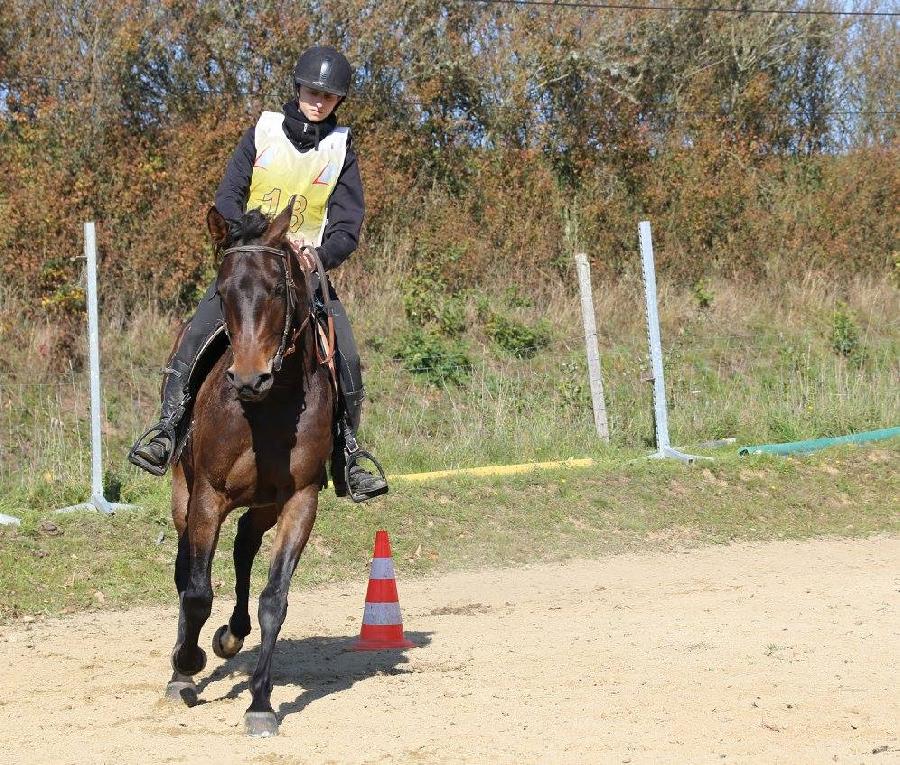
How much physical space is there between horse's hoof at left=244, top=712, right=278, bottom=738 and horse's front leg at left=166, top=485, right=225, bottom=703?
29.3 inches

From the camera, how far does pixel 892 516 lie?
12.6 metres

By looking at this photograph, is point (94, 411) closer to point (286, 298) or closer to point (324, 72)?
point (324, 72)

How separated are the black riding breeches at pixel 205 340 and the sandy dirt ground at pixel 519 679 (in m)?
1.53

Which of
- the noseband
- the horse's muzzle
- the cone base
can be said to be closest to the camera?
the horse's muzzle

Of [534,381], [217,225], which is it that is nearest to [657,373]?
[534,381]

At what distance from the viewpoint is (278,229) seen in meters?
5.91

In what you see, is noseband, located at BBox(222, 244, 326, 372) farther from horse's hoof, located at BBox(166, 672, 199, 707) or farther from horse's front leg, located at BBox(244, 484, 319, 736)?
horse's hoof, located at BBox(166, 672, 199, 707)

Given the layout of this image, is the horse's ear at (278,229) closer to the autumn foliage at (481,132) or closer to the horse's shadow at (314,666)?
the horse's shadow at (314,666)

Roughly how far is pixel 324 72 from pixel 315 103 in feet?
0.66

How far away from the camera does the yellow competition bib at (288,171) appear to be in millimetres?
6938

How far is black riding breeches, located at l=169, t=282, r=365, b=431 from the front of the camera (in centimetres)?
665

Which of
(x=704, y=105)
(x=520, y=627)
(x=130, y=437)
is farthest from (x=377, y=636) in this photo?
(x=704, y=105)

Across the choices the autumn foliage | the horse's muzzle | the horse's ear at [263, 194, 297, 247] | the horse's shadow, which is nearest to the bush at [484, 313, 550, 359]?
the autumn foliage

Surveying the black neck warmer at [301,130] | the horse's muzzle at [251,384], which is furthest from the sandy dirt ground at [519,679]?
the black neck warmer at [301,130]
